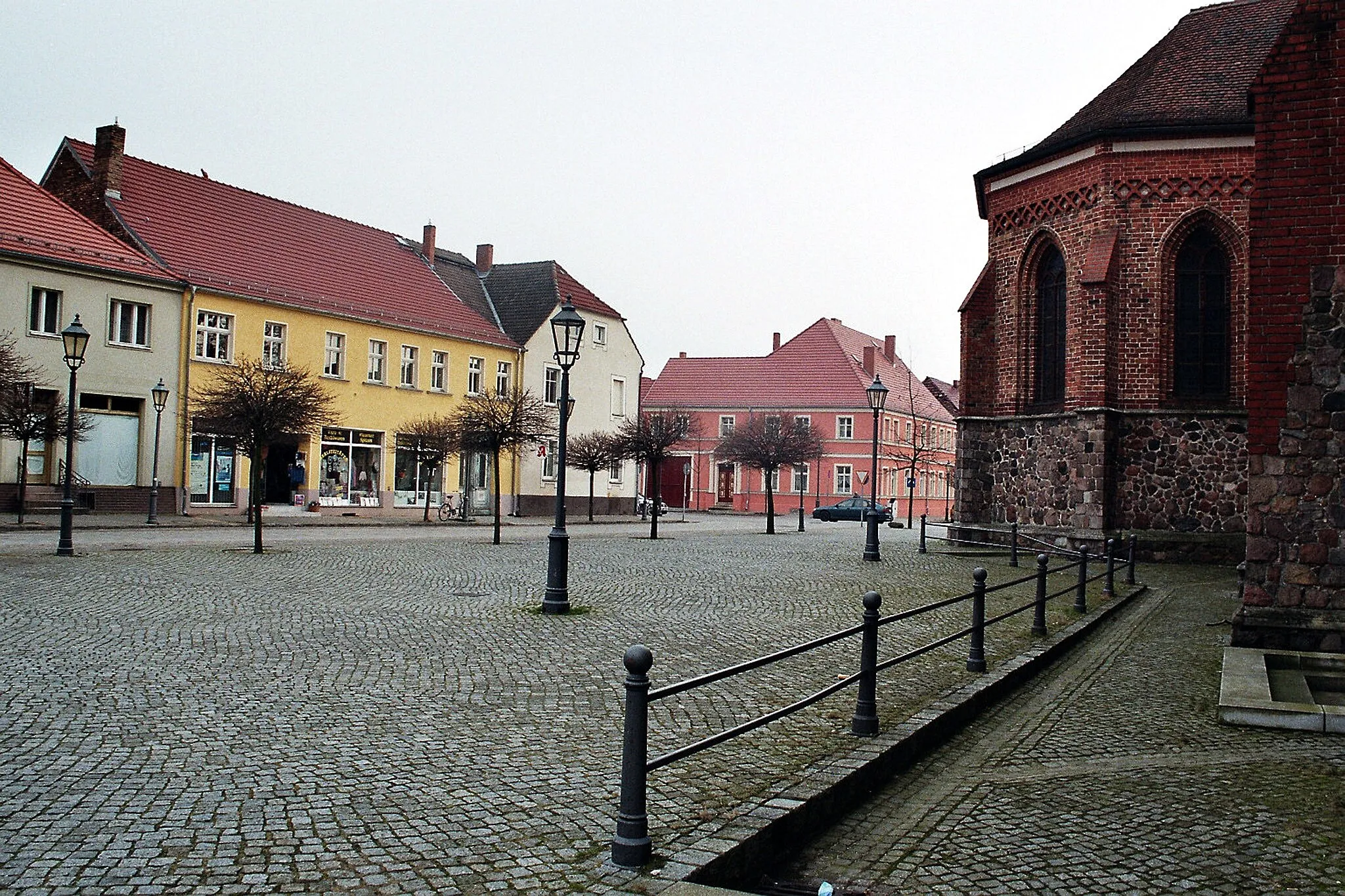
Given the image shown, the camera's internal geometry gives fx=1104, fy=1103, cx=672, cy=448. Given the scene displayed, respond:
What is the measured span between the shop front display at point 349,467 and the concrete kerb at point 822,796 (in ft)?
104

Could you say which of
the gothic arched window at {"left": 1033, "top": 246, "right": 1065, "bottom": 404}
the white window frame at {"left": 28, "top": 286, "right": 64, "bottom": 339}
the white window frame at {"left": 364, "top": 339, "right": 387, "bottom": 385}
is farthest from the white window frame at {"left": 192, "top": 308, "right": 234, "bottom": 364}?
the gothic arched window at {"left": 1033, "top": 246, "right": 1065, "bottom": 404}

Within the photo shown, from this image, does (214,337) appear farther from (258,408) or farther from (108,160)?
(258,408)

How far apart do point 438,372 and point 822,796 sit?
38.9 meters

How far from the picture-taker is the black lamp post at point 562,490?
13180 mm

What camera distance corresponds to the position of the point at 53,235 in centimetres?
3048

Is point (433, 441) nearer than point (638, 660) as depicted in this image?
No

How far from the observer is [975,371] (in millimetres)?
26984

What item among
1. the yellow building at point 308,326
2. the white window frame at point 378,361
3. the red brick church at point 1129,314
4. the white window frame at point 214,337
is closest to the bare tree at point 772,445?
the yellow building at point 308,326

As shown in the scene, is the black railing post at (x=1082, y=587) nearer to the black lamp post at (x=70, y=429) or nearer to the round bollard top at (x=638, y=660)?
the round bollard top at (x=638, y=660)

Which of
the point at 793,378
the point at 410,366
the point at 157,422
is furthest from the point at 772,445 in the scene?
the point at 157,422

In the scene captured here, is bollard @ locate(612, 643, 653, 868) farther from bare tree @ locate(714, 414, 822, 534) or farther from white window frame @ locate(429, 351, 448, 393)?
bare tree @ locate(714, 414, 822, 534)

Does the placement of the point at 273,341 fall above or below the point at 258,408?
above

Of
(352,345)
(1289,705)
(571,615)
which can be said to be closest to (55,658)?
(571,615)

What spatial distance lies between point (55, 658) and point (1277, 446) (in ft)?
37.8
